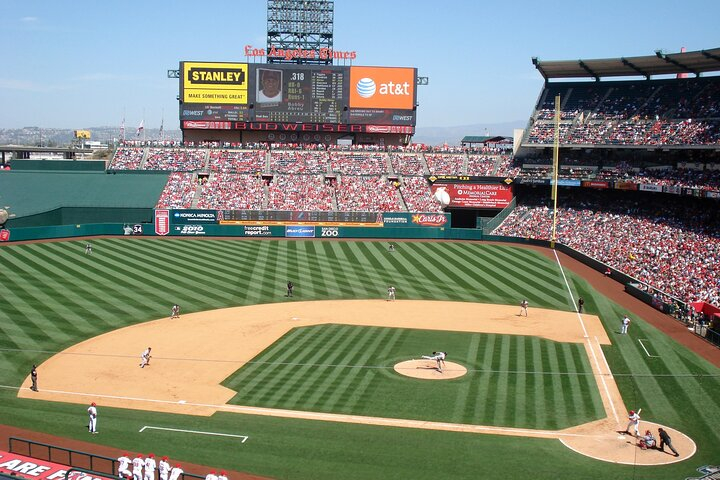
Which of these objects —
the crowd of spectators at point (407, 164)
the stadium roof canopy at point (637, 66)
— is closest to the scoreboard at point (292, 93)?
the crowd of spectators at point (407, 164)

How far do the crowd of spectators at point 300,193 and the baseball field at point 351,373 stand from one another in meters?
20.2

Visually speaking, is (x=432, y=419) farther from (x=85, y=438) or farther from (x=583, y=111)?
(x=583, y=111)

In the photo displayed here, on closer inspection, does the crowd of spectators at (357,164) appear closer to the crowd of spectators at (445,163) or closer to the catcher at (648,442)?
the crowd of spectators at (445,163)

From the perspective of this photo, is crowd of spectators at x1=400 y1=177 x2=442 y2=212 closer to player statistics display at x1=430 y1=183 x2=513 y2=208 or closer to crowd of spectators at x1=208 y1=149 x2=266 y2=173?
player statistics display at x1=430 y1=183 x2=513 y2=208

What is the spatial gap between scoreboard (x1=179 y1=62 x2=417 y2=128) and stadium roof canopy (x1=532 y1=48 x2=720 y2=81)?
49.9 ft

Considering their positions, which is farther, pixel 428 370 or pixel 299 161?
pixel 299 161

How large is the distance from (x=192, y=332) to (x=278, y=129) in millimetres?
44012

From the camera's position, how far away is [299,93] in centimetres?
7219

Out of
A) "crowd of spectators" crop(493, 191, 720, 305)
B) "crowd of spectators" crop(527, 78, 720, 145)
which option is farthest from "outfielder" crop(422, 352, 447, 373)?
"crowd of spectators" crop(527, 78, 720, 145)

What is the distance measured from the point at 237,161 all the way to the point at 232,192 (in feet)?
19.5

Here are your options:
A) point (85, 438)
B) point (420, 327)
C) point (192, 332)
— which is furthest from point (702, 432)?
point (192, 332)

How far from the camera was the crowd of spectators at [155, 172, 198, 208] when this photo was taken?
67688 millimetres

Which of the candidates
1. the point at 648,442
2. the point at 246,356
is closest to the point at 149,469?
the point at 246,356

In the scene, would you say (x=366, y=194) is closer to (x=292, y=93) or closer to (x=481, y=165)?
(x=292, y=93)
